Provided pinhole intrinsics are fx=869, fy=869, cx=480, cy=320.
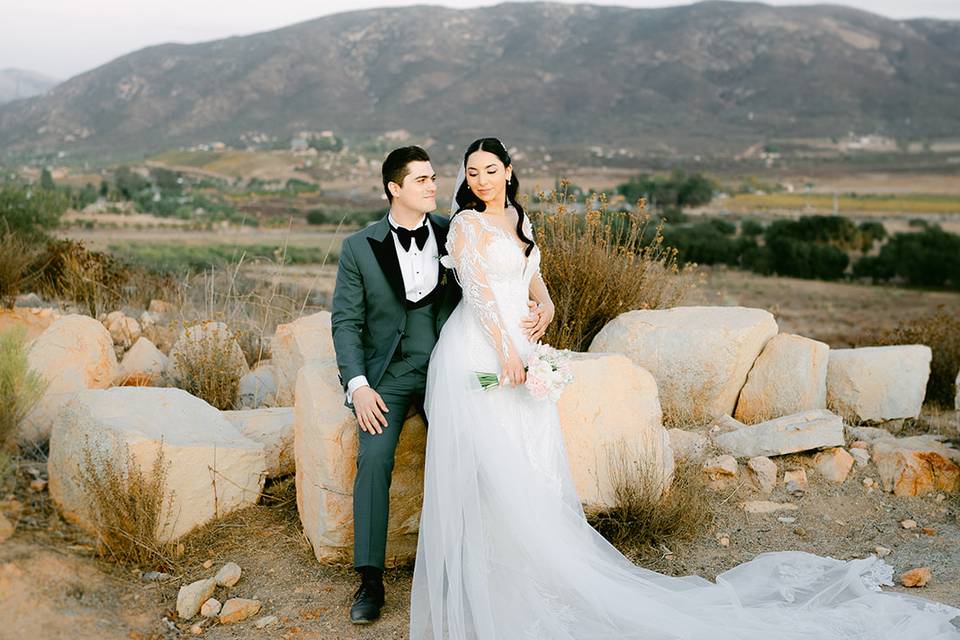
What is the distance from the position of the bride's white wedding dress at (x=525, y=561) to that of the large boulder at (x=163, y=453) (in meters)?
1.33

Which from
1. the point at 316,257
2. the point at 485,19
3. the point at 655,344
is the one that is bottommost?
the point at 316,257

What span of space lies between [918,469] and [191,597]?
4467 millimetres

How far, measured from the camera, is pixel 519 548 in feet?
12.6

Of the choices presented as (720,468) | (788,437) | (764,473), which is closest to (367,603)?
(720,468)

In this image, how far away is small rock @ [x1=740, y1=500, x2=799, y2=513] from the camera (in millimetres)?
5344

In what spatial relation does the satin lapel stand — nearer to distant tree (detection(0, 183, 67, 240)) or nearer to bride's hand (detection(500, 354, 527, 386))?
bride's hand (detection(500, 354, 527, 386))

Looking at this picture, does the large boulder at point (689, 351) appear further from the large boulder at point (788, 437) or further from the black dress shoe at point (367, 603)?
the black dress shoe at point (367, 603)

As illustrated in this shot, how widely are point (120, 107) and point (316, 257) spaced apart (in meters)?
104

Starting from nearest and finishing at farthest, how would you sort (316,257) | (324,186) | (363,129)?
(316,257)
(324,186)
(363,129)

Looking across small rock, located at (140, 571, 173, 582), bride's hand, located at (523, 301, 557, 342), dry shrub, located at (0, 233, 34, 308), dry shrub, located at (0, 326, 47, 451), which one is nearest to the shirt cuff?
bride's hand, located at (523, 301, 557, 342)

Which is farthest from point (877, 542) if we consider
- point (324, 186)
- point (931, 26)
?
point (931, 26)

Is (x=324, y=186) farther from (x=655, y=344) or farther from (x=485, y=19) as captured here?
(x=485, y=19)

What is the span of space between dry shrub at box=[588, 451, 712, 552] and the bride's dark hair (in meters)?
1.39

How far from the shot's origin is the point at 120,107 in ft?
388
